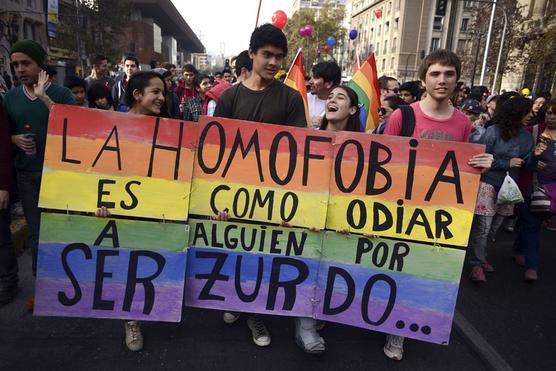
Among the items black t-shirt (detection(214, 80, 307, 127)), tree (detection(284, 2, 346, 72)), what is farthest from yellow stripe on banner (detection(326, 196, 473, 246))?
tree (detection(284, 2, 346, 72))

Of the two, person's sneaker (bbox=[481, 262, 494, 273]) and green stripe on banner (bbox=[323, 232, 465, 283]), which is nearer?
green stripe on banner (bbox=[323, 232, 465, 283])

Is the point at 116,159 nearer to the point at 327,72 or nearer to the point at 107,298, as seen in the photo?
the point at 107,298

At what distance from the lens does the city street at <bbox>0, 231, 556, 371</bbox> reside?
248 cm

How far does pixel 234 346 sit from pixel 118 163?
1.38 metres

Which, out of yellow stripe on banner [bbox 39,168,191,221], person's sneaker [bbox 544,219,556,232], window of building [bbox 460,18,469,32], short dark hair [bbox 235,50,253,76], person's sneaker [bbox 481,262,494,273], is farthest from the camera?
window of building [bbox 460,18,469,32]

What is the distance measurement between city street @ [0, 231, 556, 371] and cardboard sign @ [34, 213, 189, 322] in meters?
0.32

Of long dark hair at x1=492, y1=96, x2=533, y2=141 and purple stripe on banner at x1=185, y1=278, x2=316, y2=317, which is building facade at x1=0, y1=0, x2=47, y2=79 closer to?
purple stripe on banner at x1=185, y1=278, x2=316, y2=317

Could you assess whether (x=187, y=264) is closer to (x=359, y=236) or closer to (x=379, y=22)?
(x=359, y=236)

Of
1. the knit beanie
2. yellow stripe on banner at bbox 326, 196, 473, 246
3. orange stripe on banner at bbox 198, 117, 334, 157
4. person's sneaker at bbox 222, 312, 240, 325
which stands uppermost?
the knit beanie

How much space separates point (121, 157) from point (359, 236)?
143cm

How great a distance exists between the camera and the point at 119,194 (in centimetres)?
229

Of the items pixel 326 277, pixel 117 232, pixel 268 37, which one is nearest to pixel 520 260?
pixel 326 277

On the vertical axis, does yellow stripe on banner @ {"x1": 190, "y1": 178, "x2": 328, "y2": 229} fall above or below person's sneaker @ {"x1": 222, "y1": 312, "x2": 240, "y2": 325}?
above

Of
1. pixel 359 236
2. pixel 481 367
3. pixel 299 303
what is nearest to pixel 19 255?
pixel 299 303
